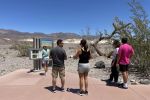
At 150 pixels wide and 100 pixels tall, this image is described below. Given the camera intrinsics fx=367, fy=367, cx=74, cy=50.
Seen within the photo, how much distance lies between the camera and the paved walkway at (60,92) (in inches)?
453

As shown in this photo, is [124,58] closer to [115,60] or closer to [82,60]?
[115,60]

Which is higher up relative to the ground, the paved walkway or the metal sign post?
the metal sign post

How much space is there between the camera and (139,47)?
1798 centimetres

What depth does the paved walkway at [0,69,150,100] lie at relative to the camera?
11500 millimetres

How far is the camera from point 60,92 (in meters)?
12.2

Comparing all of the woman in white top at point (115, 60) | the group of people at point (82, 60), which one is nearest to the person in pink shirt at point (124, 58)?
the group of people at point (82, 60)

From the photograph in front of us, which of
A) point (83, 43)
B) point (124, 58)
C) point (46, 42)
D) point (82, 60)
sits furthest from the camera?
point (46, 42)

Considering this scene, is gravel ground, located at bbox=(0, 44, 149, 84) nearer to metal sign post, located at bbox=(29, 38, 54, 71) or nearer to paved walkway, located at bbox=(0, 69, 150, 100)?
metal sign post, located at bbox=(29, 38, 54, 71)

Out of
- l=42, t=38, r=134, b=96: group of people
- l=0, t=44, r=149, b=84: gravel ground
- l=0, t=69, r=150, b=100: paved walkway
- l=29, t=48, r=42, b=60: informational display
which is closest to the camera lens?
l=0, t=69, r=150, b=100: paved walkway

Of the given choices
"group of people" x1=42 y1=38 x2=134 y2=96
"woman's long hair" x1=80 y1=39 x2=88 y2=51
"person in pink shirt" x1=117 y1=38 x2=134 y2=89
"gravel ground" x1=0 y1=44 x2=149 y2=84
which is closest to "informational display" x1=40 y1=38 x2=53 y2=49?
"gravel ground" x1=0 y1=44 x2=149 y2=84

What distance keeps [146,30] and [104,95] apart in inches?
270

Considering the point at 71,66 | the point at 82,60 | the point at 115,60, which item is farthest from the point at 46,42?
the point at 82,60

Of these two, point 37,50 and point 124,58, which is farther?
point 37,50

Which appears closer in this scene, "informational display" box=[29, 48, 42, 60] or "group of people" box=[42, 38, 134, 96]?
"group of people" box=[42, 38, 134, 96]
